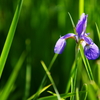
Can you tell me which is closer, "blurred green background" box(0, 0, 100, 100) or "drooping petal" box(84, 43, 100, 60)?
"drooping petal" box(84, 43, 100, 60)

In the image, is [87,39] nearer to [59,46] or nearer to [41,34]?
[59,46]

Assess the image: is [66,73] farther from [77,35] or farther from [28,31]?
[77,35]

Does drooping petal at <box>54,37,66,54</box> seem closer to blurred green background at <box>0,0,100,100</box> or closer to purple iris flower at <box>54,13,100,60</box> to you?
purple iris flower at <box>54,13,100,60</box>

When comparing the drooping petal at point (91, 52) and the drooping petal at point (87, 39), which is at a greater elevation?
the drooping petal at point (87, 39)

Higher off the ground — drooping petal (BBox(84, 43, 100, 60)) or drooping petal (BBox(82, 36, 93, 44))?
drooping petal (BBox(82, 36, 93, 44))

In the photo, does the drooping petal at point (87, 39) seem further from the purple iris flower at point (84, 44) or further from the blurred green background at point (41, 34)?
the blurred green background at point (41, 34)

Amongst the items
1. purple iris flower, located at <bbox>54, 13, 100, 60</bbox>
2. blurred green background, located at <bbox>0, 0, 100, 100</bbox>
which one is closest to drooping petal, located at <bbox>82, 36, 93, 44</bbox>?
purple iris flower, located at <bbox>54, 13, 100, 60</bbox>

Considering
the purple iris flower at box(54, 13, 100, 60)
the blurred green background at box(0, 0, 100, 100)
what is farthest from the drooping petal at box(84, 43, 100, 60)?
the blurred green background at box(0, 0, 100, 100)

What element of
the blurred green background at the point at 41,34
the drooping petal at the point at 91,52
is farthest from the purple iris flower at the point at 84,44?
the blurred green background at the point at 41,34

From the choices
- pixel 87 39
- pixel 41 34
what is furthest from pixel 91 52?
pixel 41 34

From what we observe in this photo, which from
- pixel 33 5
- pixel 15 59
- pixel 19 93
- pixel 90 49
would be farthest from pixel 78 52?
pixel 33 5
